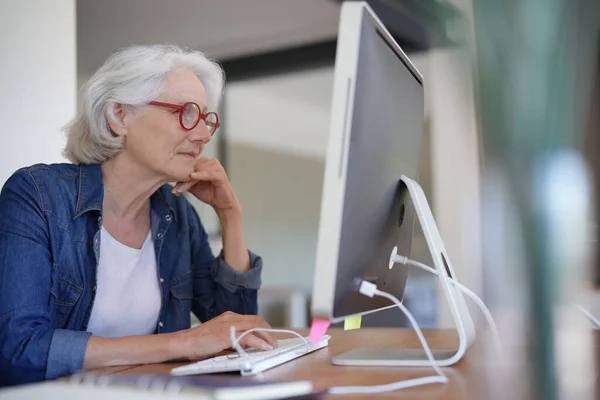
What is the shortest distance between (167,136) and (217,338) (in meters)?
0.65

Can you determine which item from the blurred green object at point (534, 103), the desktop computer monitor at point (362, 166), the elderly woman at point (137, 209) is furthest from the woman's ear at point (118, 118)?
the blurred green object at point (534, 103)

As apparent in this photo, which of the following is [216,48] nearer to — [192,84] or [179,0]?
[179,0]

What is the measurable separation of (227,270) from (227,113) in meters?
4.56

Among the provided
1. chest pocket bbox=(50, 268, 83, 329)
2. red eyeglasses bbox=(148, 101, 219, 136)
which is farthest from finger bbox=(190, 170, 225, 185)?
chest pocket bbox=(50, 268, 83, 329)

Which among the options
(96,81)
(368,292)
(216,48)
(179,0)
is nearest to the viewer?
(368,292)

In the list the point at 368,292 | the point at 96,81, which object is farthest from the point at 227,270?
the point at 368,292

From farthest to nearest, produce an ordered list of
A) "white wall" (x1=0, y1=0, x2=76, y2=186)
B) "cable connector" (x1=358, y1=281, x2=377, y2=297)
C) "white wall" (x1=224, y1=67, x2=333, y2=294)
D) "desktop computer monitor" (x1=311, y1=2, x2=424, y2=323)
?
"white wall" (x1=224, y1=67, x2=333, y2=294) < "white wall" (x1=0, y1=0, x2=76, y2=186) < "cable connector" (x1=358, y1=281, x2=377, y2=297) < "desktop computer monitor" (x1=311, y1=2, x2=424, y2=323)

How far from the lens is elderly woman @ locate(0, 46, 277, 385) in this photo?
1.38m

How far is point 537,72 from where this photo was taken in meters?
0.21

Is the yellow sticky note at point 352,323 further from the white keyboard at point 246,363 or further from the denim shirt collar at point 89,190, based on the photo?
the denim shirt collar at point 89,190

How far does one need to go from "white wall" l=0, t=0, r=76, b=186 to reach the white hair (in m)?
0.48

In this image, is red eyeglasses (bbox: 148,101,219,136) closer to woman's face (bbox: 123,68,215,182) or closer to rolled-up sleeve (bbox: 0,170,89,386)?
woman's face (bbox: 123,68,215,182)

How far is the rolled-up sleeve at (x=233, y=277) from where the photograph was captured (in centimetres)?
164

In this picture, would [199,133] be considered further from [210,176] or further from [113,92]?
[113,92]
